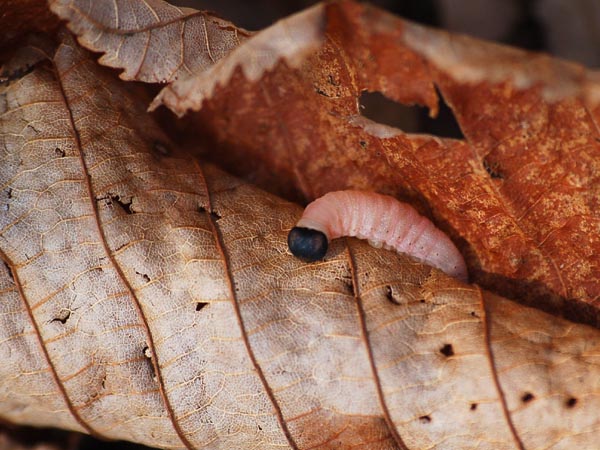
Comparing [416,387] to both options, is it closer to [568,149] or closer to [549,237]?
[549,237]

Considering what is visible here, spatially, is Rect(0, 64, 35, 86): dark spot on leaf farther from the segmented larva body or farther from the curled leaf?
the segmented larva body

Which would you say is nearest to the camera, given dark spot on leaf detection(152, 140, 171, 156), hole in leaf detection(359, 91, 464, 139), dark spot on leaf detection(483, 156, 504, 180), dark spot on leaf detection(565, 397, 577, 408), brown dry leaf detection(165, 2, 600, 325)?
brown dry leaf detection(165, 2, 600, 325)

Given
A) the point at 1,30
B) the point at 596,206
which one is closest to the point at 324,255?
the point at 596,206

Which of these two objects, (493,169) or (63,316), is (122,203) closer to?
(63,316)

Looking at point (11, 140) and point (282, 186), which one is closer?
point (11, 140)

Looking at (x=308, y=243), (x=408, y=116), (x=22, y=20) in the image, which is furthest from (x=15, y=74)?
(x=408, y=116)

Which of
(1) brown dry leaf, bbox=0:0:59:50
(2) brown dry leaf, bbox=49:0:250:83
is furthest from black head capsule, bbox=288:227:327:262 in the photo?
(1) brown dry leaf, bbox=0:0:59:50
